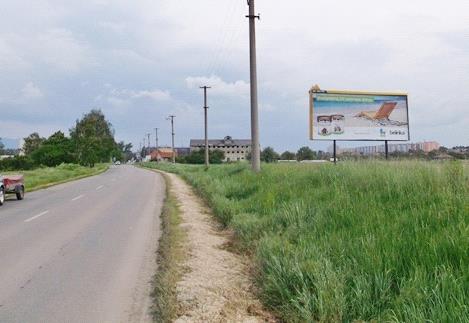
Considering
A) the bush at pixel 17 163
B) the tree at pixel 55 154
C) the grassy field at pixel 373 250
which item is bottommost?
the grassy field at pixel 373 250

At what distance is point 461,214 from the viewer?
20.2 feet

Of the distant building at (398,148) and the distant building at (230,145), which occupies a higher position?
the distant building at (230,145)

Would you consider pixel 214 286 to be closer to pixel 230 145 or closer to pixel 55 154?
pixel 55 154

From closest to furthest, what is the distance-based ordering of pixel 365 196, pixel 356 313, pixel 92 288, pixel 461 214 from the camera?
pixel 356 313 < pixel 461 214 < pixel 92 288 < pixel 365 196

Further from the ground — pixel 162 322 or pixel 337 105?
pixel 337 105

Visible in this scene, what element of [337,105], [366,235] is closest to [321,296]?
[366,235]

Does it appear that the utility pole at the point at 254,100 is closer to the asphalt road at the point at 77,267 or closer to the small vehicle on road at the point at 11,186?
the asphalt road at the point at 77,267

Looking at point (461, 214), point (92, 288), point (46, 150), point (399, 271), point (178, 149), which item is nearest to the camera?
point (399, 271)

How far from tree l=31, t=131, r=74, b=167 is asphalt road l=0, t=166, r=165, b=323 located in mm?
78919

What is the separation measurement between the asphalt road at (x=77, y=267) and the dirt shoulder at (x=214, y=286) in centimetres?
57

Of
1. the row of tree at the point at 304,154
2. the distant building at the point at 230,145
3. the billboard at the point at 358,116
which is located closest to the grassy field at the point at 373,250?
the billboard at the point at 358,116

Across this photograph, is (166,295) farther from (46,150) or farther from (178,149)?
(178,149)

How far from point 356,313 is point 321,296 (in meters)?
0.38

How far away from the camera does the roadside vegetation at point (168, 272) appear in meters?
Answer: 5.74
